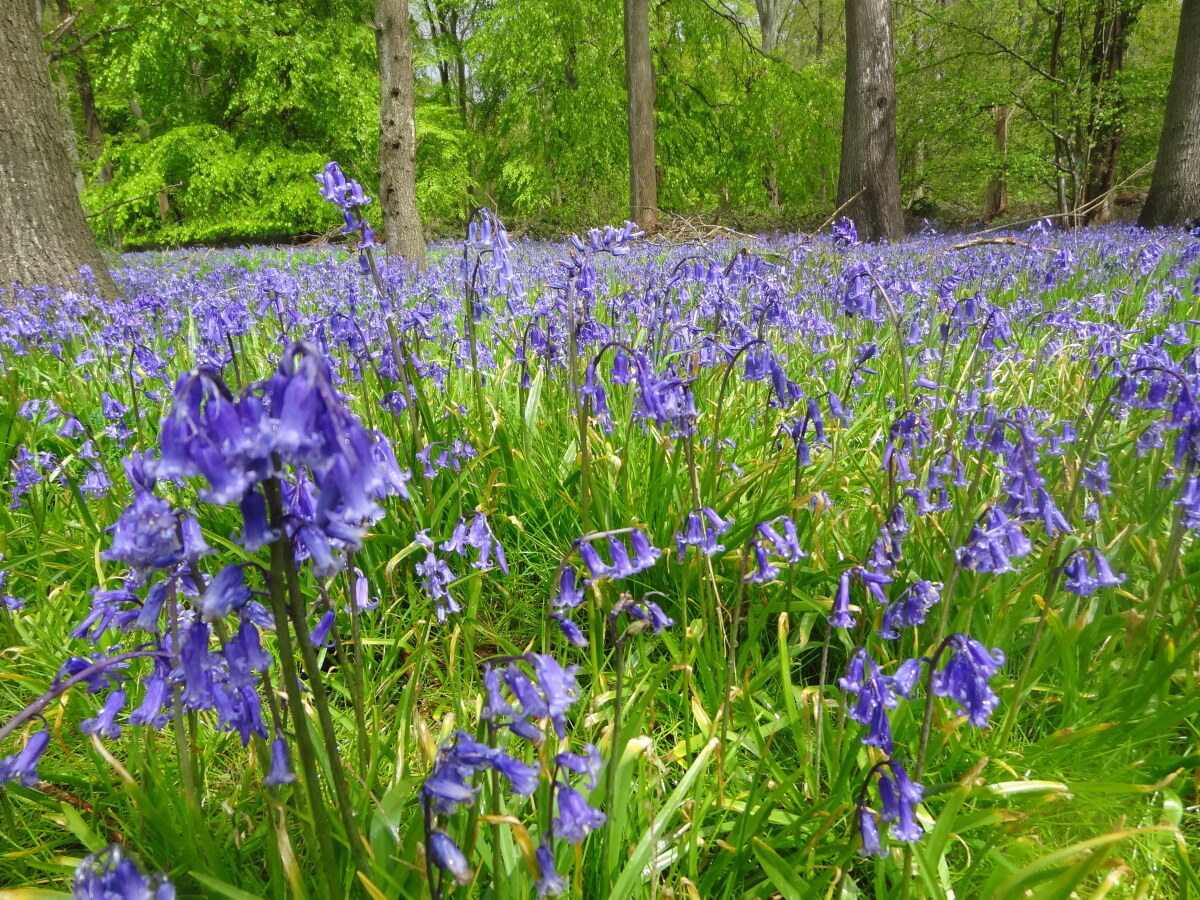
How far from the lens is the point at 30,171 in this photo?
606cm

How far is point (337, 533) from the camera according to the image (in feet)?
2.71

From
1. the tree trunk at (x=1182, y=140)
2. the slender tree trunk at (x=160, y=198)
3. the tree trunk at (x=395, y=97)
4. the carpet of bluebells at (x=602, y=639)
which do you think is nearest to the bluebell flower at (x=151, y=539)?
the carpet of bluebells at (x=602, y=639)

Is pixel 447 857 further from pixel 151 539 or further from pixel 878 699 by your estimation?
pixel 878 699

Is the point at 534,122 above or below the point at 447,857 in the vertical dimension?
above

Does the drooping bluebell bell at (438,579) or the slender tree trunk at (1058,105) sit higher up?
the slender tree trunk at (1058,105)

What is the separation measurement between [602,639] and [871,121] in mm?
13089

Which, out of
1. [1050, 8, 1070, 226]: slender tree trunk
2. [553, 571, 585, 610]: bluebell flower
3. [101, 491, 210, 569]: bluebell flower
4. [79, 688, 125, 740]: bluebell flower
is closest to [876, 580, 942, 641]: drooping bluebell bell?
[553, 571, 585, 610]: bluebell flower

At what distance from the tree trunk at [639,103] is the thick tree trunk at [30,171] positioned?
38.0ft

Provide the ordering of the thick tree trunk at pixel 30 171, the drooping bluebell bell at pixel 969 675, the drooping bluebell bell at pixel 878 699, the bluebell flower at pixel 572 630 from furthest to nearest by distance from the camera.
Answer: the thick tree trunk at pixel 30 171
the drooping bluebell bell at pixel 878 699
the drooping bluebell bell at pixel 969 675
the bluebell flower at pixel 572 630

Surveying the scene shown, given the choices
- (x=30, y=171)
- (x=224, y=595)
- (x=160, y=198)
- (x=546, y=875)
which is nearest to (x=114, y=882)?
(x=224, y=595)

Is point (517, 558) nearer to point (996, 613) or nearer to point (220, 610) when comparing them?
point (996, 613)

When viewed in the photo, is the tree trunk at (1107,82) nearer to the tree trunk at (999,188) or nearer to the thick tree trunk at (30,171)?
the tree trunk at (999,188)

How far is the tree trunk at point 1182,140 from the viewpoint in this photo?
37.0ft

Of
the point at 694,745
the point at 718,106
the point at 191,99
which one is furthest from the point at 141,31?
the point at 694,745
